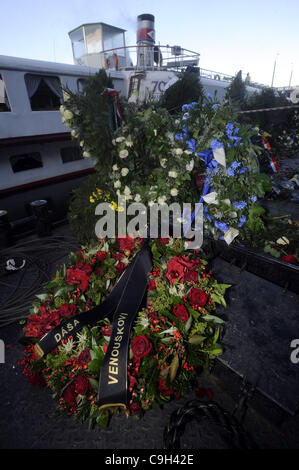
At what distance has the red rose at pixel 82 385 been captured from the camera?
2.33 metres

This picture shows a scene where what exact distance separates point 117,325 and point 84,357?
0.47 m

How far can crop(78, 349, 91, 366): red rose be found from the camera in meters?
2.53

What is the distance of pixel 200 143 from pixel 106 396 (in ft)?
11.6

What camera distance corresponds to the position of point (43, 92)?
25.2 ft

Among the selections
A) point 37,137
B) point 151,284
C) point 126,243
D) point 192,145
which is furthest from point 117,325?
point 37,137

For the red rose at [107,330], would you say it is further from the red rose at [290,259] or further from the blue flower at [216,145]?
the blue flower at [216,145]

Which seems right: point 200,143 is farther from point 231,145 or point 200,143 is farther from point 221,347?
point 221,347

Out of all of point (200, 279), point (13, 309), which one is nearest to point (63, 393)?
point (200, 279)

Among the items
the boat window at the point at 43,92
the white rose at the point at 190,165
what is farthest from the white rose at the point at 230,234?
the boat window at the point at 43,92

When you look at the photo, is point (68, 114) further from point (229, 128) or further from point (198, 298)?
point (198, 298)

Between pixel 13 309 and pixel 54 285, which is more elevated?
pixel 54 285

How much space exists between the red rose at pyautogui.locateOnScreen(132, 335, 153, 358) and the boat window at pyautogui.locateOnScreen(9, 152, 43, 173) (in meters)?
7.32

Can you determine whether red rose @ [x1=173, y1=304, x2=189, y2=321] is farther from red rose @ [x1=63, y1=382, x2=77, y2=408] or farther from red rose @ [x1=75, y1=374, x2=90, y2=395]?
red rose @ [x1=63, y1=382, x2=77, y2=408]

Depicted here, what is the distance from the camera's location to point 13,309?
4266 millimetres
